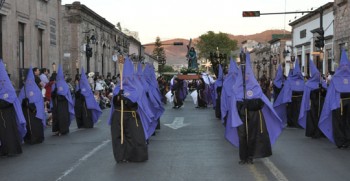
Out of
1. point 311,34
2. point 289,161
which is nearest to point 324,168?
point 289,161

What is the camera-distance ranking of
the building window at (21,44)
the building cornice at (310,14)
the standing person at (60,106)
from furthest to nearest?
1. the building cornice at (310,14)
2. the building window at (21,44)
3. the standing person at (60,106)

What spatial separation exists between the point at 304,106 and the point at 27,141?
7.19 metres

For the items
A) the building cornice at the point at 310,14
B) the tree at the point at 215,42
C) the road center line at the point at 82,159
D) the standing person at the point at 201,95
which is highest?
the tree at the point at 215,42

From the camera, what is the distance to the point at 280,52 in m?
64.2

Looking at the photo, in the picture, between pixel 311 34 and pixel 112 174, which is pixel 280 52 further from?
pixel 112 174

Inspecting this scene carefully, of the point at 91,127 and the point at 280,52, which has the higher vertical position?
the point at 280,52

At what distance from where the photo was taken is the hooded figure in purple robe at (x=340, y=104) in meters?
10.9

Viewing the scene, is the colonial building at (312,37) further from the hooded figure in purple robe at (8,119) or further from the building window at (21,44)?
the hooded figure in purple robe at (8,119)

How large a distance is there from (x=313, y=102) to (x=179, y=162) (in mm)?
5404

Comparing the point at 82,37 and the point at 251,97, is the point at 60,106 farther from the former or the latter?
the point at 82,37

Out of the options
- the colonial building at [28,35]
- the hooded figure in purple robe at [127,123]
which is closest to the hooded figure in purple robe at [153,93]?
the hooded figure in purple robe at [127,123]

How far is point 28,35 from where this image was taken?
2661 centimetres

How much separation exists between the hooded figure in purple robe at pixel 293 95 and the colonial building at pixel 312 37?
22595 millimetres

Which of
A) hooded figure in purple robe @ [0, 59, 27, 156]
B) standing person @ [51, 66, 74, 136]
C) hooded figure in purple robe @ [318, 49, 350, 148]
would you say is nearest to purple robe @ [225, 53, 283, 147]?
hooded figure in purple robe @ [318, 49, 350, 148]
